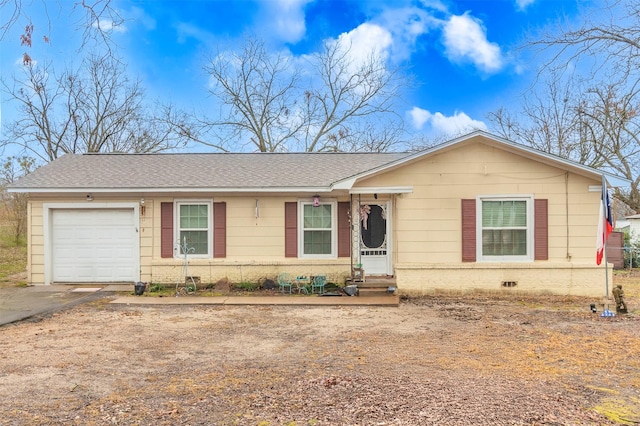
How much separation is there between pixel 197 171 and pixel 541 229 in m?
8.99

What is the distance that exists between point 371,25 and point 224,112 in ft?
38.0

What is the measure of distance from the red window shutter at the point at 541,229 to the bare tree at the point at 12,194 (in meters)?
22.8

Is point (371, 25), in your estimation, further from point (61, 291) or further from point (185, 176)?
point (61, 291)

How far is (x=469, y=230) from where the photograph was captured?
1007cm

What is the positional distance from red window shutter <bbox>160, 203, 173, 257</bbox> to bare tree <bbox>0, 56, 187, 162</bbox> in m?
14.0

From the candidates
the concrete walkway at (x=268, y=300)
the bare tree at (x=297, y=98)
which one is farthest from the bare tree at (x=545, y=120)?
the concrete walkway at (x=268, y=300)

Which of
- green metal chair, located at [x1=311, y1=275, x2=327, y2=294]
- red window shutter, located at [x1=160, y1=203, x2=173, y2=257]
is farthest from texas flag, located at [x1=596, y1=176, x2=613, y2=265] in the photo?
red window shutter, located at [x1=160, y1=203, x2=173, y2=257]

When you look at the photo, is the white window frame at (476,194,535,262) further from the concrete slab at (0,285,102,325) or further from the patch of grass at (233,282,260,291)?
the concrete slab at (0,285,102,325)

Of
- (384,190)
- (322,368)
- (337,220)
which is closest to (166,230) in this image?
(337,220)

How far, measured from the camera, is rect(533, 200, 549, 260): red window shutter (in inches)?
390

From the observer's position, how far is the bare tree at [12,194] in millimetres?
21753

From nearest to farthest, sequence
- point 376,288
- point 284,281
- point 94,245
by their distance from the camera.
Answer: point 376,288 → point 284,281 → point 94,245

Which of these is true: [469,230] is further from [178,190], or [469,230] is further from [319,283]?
[178,190]

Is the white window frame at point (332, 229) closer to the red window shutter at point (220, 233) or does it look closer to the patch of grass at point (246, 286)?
the patch of grass at point (246, 286)
